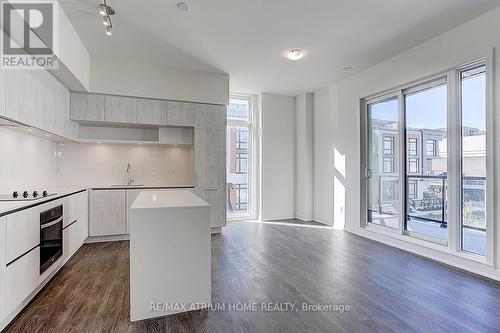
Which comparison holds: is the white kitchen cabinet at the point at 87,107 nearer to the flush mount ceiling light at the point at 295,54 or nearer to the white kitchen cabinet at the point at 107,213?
the white kitchen cabinet at the point at 107,213

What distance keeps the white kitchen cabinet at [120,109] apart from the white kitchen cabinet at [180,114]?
567mm

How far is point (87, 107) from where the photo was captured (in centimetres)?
427

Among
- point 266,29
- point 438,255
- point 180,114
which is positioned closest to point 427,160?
point 438,255

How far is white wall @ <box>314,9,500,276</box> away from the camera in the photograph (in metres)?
3.14

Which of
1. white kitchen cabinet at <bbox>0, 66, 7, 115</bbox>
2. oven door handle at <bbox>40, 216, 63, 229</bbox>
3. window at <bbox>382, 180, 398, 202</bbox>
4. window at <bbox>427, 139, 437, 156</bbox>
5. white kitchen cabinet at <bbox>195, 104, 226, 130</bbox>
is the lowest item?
oven door handle at <bbox>40, 216, 63, 229</bbox>

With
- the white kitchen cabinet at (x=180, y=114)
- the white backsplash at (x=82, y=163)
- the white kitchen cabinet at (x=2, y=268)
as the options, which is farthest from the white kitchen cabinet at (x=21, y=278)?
the white kitchen cabinet at (x=180, y=114)

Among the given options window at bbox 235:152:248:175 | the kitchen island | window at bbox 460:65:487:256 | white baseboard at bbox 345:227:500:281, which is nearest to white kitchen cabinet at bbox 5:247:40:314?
the kitchen island

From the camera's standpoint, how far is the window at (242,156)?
633 centimetres

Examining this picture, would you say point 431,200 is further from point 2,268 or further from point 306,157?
point 2,268

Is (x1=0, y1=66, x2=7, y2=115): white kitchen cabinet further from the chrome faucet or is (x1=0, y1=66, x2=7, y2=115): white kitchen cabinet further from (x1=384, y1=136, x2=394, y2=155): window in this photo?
(x1=384, y1=136, x2=394, y2=155): window

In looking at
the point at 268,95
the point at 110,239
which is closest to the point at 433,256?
the point at 268,95

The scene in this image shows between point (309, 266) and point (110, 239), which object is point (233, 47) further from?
point (110, 239)

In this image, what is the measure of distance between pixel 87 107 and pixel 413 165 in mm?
5192

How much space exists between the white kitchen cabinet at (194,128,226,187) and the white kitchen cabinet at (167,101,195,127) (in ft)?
0.81
